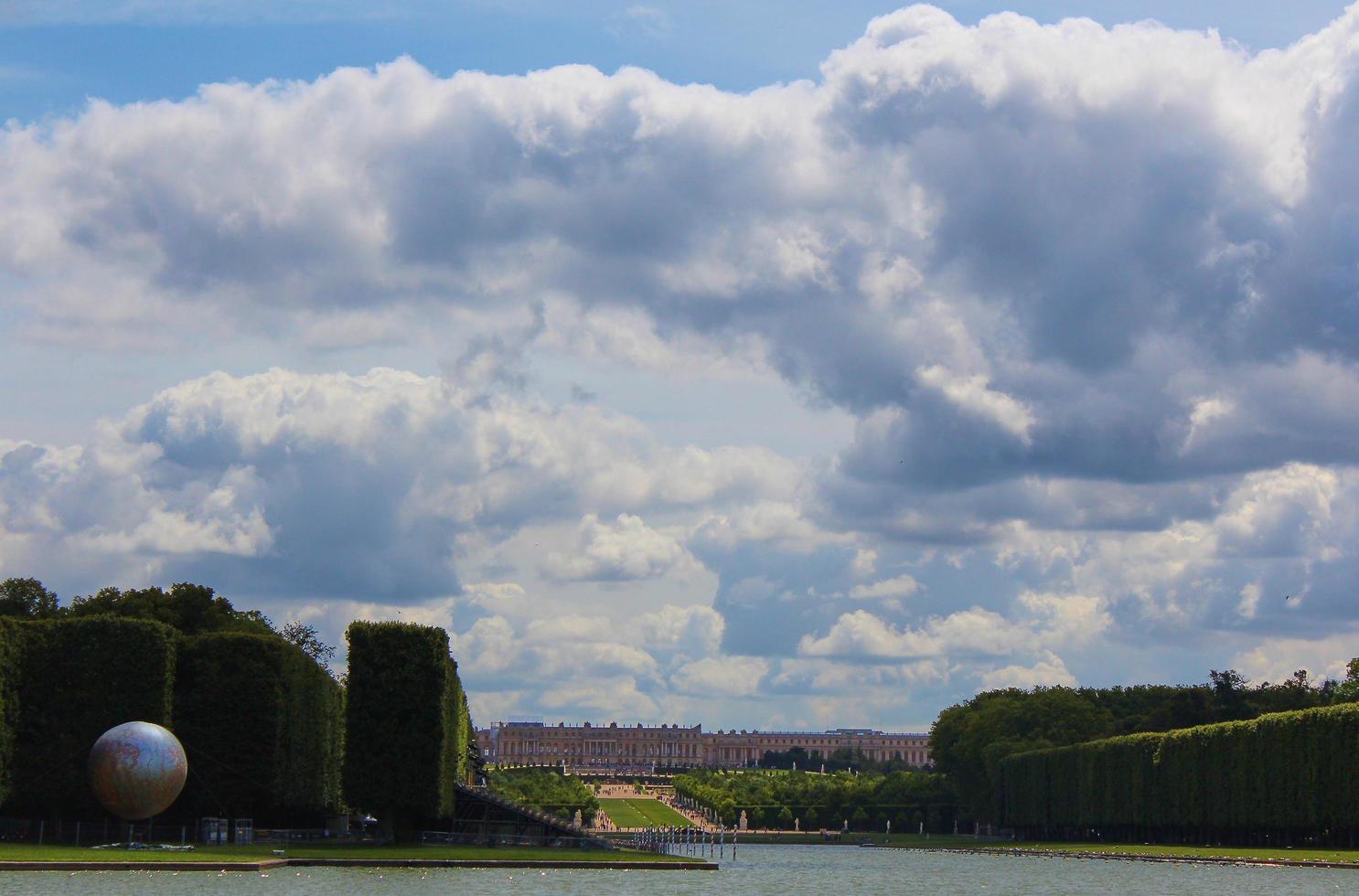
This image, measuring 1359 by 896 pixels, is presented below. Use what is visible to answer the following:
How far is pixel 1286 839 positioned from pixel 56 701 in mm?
50730

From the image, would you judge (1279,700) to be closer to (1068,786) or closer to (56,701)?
(1068,786)

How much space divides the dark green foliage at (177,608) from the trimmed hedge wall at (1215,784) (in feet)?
145

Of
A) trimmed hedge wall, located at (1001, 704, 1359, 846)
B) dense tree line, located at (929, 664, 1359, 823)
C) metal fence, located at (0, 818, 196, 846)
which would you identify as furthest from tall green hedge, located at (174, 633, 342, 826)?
dense tree line, located at (929, 664, 1359, 823)

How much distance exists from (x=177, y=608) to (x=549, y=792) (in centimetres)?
5825

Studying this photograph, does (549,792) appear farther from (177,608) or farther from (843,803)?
(177,608)

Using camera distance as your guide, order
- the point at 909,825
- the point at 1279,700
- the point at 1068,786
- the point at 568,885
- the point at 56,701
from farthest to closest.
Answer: the point at 909,825
the point at 1279,700
the point at 1068,786
the point at 56,701
the point at 568,885

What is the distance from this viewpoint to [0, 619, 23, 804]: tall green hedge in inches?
2367

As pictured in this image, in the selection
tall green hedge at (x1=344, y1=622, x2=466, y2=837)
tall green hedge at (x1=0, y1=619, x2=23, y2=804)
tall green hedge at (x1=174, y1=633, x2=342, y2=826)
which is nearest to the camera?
tall green hedge at (x1=0, y1=619, x2=23, y2=804)

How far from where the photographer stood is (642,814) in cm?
14712

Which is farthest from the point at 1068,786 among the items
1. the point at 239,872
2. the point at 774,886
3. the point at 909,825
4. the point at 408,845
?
the point at 239,872

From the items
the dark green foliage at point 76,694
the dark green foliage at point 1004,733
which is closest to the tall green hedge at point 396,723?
the dark green foliage at point 76,694

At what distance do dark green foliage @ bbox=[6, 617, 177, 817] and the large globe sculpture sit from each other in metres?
3.41

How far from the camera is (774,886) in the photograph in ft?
171

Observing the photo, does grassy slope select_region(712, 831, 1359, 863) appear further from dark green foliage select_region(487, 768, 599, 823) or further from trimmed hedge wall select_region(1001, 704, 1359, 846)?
dark green foliage select_region(487, 768, 599, 823)
